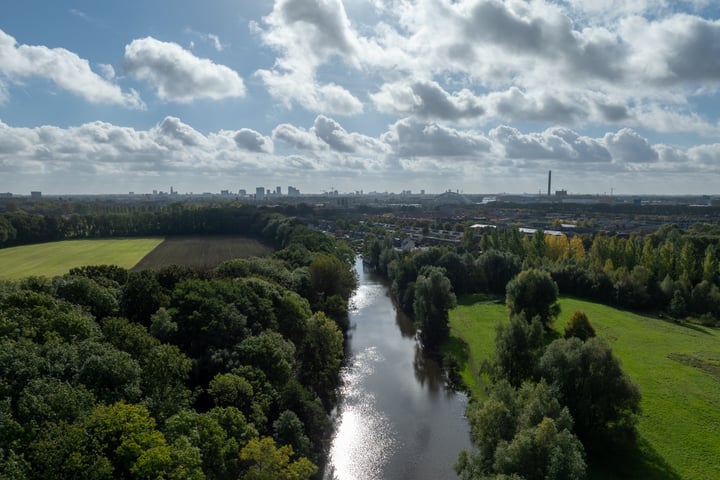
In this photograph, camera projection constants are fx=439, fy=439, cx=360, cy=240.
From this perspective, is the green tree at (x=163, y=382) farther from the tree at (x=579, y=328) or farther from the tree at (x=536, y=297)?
the tree at (x=536, y=297)

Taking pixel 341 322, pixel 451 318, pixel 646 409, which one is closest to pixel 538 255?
pixel 451 318

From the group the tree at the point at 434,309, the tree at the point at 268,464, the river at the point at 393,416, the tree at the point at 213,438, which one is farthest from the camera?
the tree at the point at 434,309

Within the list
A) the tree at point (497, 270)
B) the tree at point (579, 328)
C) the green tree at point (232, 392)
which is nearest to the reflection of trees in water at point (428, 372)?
the tree at point (579, 328)

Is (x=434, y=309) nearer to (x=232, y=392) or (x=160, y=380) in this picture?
(x=232, y=392)

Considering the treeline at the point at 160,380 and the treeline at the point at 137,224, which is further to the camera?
the treeline at the point at 137,224

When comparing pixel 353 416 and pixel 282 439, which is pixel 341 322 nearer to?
pixel 353 416

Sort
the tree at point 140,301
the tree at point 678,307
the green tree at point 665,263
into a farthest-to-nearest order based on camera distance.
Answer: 1. the green tree at point 665,263
2. the tree at point 678,307
3. the tree at point 140,301

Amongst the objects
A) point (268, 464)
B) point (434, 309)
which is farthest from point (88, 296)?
point (434, 309)
